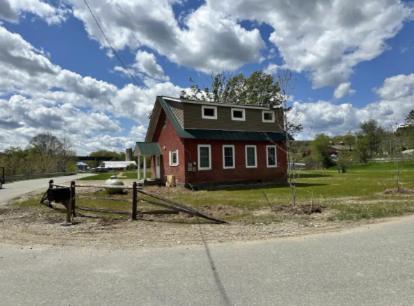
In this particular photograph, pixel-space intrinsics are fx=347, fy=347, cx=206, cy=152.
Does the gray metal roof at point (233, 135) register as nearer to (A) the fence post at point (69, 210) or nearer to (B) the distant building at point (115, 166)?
(A) the fence post at point (69, 210)

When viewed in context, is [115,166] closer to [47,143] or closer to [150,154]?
[47,143]

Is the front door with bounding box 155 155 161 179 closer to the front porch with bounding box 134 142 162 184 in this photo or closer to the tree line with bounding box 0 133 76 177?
the front porch with bounding box 134 142 162 184

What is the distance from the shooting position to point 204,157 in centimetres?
2291

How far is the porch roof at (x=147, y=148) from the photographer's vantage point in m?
26.1

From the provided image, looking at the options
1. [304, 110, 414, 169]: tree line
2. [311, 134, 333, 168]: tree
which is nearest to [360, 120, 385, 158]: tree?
[304, 110, 414, 169]: tree line

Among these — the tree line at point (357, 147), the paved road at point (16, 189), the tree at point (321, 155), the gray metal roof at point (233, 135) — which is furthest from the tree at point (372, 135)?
the paved road at point (16, 189)

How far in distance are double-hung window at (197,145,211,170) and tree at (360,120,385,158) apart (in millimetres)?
54889

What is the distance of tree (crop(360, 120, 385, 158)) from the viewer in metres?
69.9

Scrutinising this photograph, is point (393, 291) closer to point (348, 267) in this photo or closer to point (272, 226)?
point (348, 267)

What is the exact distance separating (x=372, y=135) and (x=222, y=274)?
74416mm

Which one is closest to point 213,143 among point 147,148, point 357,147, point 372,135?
point 147,148

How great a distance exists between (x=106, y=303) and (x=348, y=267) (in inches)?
141

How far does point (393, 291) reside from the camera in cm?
432

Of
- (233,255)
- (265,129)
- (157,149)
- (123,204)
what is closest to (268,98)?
(265,129)
